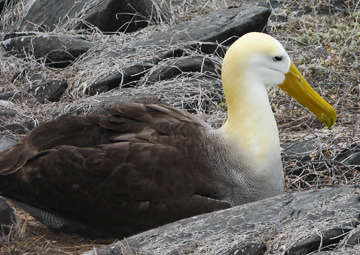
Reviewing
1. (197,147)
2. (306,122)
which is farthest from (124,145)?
(306,122)

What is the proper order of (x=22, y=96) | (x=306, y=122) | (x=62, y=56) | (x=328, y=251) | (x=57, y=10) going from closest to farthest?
1. (x=328, y=251)
2. (x=306, y=122)
3. (x=22, y=96)
4. (x=62, y=56)
5. (x=57, y=10)

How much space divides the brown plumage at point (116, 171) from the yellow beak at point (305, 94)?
0.72 m

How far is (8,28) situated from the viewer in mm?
10438

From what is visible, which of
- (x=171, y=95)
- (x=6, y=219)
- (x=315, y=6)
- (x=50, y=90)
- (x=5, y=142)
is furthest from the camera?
(x=315, y=6)

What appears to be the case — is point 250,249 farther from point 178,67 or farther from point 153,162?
point 178,67

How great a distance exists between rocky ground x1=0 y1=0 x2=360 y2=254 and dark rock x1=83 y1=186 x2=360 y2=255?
1.17 meters

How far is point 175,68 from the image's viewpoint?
25.2 ft

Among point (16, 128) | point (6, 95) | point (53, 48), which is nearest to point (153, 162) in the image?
point (16, 128)

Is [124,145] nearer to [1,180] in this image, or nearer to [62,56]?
[1,180]

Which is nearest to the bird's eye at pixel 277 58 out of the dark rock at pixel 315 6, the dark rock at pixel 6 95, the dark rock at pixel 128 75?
the dark rock at pixel 128 75

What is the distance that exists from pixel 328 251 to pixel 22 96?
15.5ft

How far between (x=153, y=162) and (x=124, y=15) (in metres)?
4.47

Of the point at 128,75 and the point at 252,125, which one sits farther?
the point at 128,75

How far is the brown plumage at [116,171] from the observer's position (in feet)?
16.6
